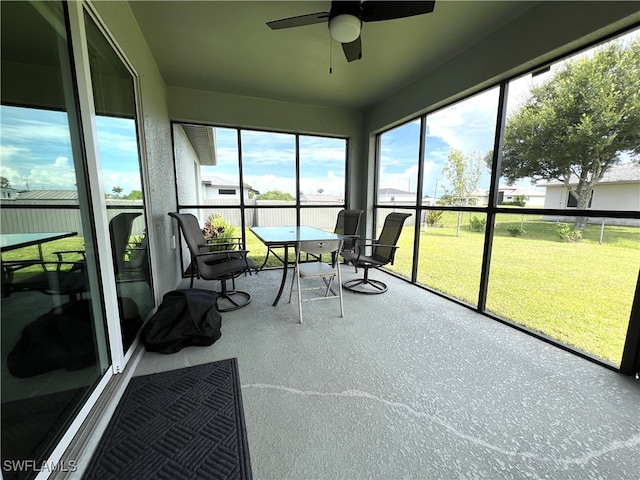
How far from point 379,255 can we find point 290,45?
8.94ft

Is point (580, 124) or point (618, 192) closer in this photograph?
point (618, 192)

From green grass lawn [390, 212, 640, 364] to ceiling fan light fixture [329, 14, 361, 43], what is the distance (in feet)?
7.35

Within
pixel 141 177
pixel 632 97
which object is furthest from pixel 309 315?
pixel 632 97

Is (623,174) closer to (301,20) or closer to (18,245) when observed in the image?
(301,20)

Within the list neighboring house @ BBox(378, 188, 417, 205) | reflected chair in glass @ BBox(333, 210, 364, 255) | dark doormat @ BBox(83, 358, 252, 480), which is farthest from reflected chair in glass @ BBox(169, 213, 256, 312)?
neighboring house @ BBox(378, 188, 417, 205)

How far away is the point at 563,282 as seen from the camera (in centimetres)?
263

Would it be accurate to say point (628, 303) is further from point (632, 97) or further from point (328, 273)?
point (328, 273)

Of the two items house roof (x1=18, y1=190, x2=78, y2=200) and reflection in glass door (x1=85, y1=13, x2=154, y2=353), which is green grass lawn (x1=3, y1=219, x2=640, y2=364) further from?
reflection in glass door (x1=85, y1=13, x2=154, y2=353)

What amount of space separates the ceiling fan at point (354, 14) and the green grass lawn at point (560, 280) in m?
2.04

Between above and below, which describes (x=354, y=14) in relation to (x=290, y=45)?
below

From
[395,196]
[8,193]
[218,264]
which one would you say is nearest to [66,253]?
[8,193]

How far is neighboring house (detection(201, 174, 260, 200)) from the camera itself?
431cm
